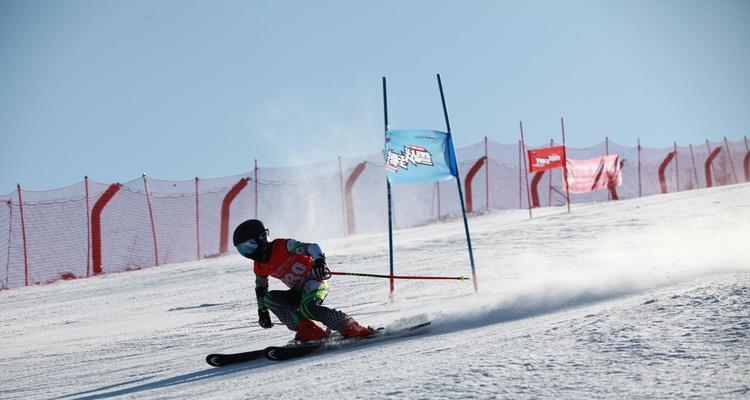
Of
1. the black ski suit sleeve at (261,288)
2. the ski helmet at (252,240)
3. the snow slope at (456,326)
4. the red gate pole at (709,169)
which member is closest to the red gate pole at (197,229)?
the snow slope at (456,326)

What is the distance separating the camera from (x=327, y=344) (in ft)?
20.6

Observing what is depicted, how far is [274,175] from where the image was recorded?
23.2 metres

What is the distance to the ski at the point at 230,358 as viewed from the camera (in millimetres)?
5961

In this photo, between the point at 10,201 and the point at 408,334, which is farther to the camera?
the point at 10,201

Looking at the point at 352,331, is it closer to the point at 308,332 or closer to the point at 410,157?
the point at 308,332

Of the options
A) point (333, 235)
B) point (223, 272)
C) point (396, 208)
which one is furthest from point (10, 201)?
point (396, 208)

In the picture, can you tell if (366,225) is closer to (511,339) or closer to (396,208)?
(396,208)

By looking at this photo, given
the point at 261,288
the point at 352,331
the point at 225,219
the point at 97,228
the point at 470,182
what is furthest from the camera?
the point at 470,182

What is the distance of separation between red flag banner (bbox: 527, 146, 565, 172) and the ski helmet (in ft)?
53.3

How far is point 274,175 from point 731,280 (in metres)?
18.3

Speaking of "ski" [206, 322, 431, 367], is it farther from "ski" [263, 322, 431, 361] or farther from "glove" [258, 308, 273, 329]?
"glove" [258, 308, 273, 329]

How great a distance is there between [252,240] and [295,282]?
53 cm

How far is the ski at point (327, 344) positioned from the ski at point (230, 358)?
0.15m

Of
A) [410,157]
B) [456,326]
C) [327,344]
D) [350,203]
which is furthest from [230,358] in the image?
[350,203]
